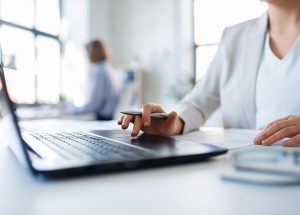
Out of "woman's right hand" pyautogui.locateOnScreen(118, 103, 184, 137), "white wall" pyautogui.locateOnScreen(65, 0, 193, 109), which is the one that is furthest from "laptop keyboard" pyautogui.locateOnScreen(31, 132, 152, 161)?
"white wall" pyautogui.locateOnScreen(65, 0, 193, 109)

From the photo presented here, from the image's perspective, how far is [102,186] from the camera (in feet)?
1.20

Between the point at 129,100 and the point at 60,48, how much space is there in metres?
1.22

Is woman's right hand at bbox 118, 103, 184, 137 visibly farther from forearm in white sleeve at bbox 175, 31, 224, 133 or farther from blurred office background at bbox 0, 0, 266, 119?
blurred office background at bbox 0, 0, 266, 119

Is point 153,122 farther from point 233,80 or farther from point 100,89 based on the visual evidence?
point 100,89

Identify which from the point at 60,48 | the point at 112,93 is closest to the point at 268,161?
the point at 112,93

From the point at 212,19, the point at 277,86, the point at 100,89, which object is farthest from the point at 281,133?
the point at 212,19

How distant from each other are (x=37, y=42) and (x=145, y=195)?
3.90 meters

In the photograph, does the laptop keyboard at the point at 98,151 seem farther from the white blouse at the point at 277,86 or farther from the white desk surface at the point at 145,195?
the white blouse at the point at 277,86

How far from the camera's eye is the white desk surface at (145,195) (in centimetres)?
29

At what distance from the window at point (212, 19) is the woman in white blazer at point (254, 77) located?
255 cm

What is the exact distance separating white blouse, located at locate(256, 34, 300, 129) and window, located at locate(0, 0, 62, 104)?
2.74m

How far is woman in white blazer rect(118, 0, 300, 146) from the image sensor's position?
1.00m

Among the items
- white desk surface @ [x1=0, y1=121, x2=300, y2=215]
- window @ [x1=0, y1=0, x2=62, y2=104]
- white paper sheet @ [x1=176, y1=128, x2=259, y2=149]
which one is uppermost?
window @ [x1=0, y1=0, x2=62, y2=104]

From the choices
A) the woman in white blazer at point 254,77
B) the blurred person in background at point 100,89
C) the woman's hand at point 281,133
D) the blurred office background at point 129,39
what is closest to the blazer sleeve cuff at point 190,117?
the woman in white blazer at point 254,77
